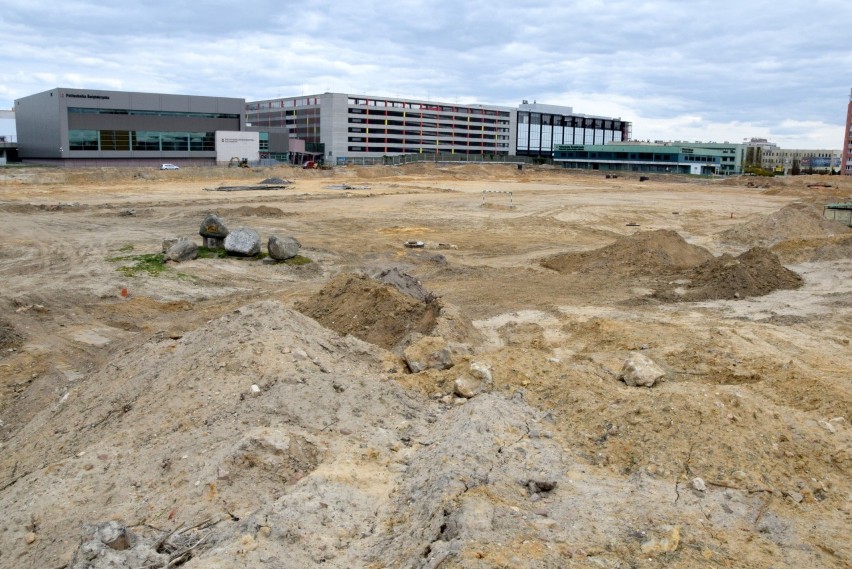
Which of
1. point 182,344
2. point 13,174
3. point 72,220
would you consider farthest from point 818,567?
point 13,174

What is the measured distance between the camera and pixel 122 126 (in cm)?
8175

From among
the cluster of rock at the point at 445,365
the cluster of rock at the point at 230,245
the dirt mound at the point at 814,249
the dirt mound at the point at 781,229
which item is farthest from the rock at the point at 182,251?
the dirt mound at the point at 781,229

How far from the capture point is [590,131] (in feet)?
581

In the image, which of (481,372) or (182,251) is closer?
(481,372)

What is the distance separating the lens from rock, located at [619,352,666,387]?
11266 millimetres

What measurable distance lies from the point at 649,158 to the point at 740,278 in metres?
115

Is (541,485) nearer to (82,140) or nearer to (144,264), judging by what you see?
(144,264)

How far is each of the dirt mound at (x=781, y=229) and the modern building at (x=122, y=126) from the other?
67.7 m

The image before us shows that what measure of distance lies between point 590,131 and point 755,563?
17896 centimetres

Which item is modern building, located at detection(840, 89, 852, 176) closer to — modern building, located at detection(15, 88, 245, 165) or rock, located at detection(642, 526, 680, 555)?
modern building, located at detection(15, 88, 245, 165)

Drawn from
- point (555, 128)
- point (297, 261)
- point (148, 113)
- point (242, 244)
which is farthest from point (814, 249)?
point (555, 128)

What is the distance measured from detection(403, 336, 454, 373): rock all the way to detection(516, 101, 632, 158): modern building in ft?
513

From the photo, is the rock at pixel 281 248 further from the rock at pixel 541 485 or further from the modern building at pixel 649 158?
the modern building at pixel 649 158

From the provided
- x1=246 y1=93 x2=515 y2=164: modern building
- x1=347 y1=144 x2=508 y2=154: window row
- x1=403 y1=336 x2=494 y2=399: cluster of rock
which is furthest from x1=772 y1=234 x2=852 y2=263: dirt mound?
x1=347 y1=144 x2=508 y2=154: window row
